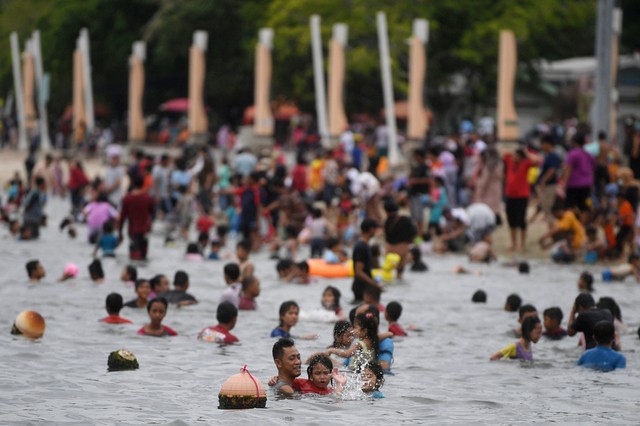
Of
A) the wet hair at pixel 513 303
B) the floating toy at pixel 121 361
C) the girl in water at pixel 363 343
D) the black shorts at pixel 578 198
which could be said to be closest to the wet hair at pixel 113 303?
the floating toy at pixel 121 361

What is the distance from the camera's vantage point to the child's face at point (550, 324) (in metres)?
16.5

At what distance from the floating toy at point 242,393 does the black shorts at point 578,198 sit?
45.2 ft

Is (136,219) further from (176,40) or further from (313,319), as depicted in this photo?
(176,40)

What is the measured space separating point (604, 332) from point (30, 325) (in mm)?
6015

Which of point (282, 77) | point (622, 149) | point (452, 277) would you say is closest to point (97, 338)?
point (452, 277)

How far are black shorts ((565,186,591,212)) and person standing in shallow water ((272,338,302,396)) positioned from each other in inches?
516

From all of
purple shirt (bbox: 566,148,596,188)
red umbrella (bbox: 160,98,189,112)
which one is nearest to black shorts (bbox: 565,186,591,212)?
purple shirt (bbox: 566,148,596,188)

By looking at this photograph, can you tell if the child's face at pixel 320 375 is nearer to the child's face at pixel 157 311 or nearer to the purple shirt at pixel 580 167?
the child's face at pixel 157 311

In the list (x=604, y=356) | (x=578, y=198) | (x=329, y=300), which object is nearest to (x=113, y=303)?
(x=329, y=300)

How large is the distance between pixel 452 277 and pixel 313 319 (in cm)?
564

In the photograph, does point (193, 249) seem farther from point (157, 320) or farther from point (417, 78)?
point (417, 78)

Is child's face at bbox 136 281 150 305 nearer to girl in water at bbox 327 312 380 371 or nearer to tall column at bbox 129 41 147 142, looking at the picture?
girl in water at bbox 327 312 380 371

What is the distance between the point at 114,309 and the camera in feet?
55.8

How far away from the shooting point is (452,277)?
23.0 m
